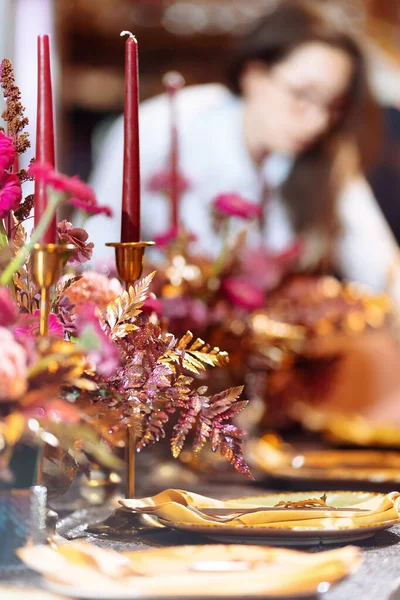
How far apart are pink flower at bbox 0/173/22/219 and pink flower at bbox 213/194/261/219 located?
0.56 meters

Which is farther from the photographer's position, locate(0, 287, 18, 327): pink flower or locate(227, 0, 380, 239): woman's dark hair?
locate(227, 0, 380, 239): woman's dark hair

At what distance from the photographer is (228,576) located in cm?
49

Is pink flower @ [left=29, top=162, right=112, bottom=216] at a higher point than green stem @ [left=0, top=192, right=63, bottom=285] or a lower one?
higher

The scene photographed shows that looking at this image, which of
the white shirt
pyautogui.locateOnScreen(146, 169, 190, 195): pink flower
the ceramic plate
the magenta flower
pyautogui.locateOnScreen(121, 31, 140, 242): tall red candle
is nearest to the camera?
the ceramic plate

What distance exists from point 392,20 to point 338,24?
14 cm

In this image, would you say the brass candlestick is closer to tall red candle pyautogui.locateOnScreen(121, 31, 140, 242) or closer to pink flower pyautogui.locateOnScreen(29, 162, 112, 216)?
tall red candle pyautogui.locateOnScreen(121, 31, 140, 242)

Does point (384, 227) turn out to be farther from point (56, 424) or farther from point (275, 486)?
point (56, 424)

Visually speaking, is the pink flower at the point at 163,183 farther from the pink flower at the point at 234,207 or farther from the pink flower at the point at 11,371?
the pink flower at the point at 11,371

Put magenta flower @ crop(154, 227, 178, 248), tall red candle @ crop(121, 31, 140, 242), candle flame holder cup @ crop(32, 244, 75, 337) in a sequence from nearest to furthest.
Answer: candle flame holder cup @ crop(32, 244, 75, 337)
tall red candle @ crop(121, 31, 140, 242)
magenta flower @ crop(154, 227, 178, 248)

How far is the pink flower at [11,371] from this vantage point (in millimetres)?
493

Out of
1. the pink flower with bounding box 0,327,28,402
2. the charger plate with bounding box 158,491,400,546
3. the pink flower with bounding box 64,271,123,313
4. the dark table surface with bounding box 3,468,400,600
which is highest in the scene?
the pink flower with bounding box 64,271,123,313

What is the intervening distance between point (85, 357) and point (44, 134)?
16 centimetres

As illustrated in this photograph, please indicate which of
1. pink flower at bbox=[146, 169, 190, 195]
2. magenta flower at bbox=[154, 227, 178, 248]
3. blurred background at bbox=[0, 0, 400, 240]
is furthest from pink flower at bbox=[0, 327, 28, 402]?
blurred background at bbox=[0, 0, 400, 240]

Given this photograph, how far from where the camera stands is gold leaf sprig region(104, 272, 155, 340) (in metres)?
0.66
